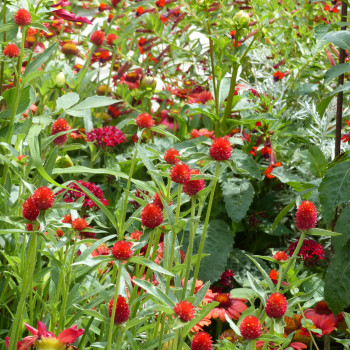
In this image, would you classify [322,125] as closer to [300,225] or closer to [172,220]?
[300,225]

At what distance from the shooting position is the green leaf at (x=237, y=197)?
5.74 ft

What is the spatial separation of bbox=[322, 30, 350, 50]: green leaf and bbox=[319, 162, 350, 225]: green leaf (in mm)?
261

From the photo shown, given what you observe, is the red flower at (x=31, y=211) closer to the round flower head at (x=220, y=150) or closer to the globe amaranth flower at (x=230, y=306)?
the round flower head at (x=220, y=150)

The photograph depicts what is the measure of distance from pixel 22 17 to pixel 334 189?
0.74m

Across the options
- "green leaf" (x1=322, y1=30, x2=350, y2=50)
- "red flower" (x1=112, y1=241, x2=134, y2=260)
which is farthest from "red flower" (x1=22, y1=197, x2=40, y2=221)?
"green leaf" (x1=322, y1=30, x2=350, y2=50)

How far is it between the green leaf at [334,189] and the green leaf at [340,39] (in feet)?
0.86

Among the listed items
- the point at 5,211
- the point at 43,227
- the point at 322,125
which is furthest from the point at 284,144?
the point at 43,227

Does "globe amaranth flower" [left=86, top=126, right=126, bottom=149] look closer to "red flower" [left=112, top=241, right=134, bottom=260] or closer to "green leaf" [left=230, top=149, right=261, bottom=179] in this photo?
"green leaf" [left=230, top=149, right=261, bottom=179]

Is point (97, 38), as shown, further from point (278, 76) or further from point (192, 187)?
point (192, 187)

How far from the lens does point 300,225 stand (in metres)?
1.00

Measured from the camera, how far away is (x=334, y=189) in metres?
1.34

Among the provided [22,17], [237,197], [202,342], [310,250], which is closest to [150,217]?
[202,342]

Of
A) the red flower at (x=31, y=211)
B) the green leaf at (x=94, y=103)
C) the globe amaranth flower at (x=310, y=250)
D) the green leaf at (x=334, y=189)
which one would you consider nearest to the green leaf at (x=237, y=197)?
the globe amaranth flower at (x=310, y=250)

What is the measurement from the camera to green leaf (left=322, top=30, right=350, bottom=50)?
4.33 ft
